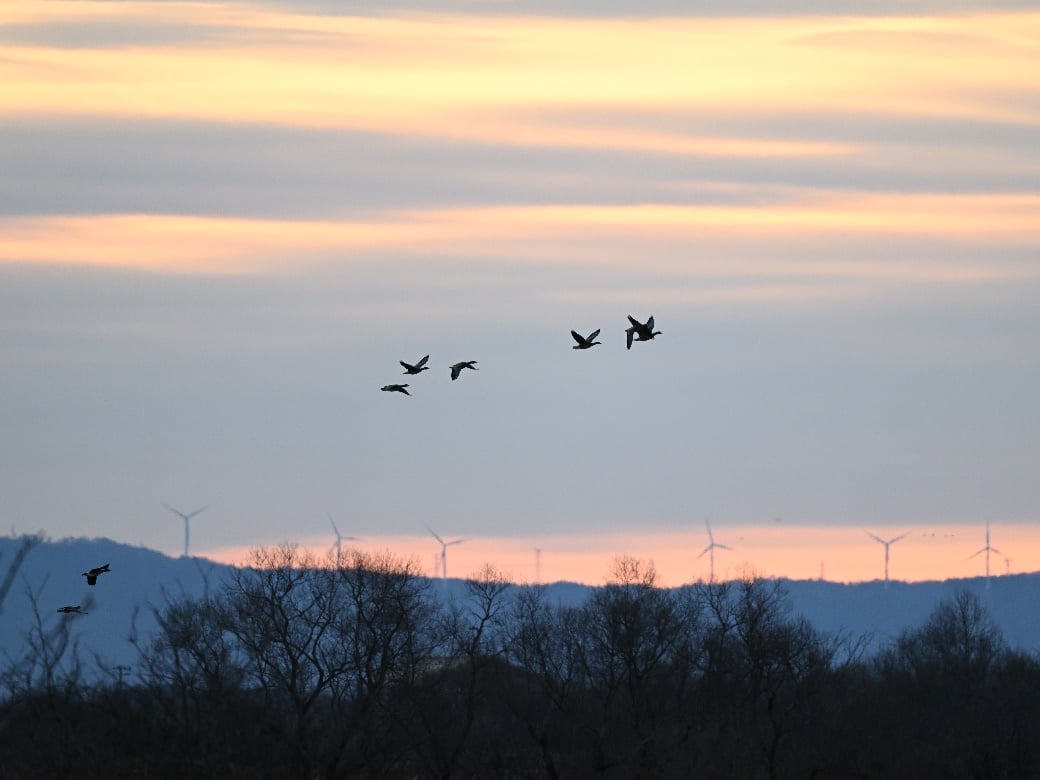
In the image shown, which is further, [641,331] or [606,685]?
[606,685]

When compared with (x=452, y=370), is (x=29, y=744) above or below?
below

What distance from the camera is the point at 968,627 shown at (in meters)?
160

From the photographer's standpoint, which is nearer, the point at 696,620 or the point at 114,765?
the point at 114,765

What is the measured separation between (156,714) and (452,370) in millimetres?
12886

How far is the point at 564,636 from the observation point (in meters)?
113

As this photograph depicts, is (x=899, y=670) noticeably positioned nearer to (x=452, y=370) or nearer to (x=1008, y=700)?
(x=1008, y=700)

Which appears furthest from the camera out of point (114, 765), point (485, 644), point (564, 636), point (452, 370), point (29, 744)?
point (564, 636)

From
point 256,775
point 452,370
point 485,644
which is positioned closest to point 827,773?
point 485,644

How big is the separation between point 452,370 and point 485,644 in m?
63.1

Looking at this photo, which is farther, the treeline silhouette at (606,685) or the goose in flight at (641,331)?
the treeline silhouette at (606,685)

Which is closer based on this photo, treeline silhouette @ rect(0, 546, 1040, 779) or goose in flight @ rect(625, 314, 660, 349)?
goose in flight @ rect(625, 314, 660, 349)

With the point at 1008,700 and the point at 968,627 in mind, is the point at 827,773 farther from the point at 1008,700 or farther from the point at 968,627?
the point at 968,627

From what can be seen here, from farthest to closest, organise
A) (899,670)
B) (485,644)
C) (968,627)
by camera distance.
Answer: (968,627) < (899,670) < (485,644)

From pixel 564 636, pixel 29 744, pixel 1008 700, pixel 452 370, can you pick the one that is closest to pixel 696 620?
pixel 564 636
